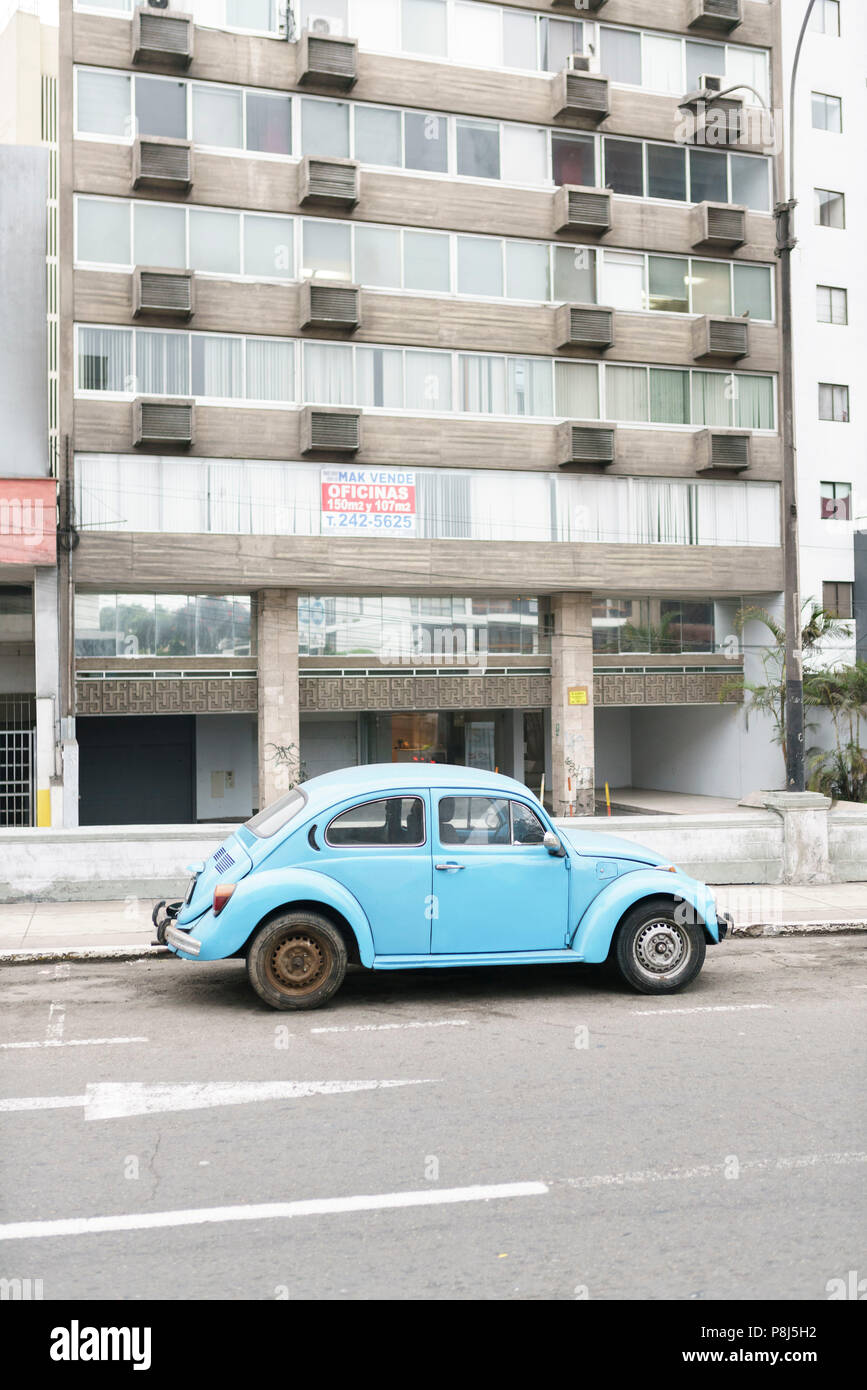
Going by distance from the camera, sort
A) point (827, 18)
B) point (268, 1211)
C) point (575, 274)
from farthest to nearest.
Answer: point (827, 18), point (575, 274), point (268, 1211)

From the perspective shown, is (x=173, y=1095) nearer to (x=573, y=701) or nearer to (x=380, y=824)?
(x=380, y=824)

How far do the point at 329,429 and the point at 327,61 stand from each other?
8693mm

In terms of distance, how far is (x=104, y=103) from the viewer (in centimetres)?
2722


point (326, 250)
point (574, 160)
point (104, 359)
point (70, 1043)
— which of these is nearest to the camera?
point (70, 1043)

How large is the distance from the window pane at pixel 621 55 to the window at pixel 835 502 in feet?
38.6

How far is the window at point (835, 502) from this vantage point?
3297 centimetres

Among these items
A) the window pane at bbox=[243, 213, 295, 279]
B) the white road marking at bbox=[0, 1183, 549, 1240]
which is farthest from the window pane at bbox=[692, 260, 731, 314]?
the white road marking at bbox=[0, 1183, 549, 1240]

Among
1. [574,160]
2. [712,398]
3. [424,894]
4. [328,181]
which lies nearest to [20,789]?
[328,181]

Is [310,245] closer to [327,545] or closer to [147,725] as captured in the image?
[327,545]

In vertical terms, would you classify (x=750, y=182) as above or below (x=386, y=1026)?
above

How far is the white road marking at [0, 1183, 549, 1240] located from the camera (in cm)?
496

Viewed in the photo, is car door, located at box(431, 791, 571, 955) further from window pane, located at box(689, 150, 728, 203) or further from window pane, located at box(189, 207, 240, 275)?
window pane, located at box(689, 150, 728, 203)
